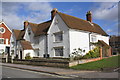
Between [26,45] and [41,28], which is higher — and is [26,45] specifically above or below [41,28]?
below

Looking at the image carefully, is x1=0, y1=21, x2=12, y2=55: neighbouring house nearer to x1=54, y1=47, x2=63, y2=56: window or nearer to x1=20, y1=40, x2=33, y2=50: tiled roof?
x1=20, y1=40, x2=33, y2=50: tiled roof

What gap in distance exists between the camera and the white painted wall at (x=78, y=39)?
21.0 m

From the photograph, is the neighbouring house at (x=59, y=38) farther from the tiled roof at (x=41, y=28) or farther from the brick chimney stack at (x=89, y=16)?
the brick chimney stack at (x=89, y=16)

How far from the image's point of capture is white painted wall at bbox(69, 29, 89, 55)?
21016mm

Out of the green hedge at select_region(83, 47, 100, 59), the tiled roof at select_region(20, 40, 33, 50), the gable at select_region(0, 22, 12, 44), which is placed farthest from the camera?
the gable at select_region(0, 22, 12, 44)

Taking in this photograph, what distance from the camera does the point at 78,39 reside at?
22.3 metres

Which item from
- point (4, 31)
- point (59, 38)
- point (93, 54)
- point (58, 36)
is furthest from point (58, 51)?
point (4, 31)

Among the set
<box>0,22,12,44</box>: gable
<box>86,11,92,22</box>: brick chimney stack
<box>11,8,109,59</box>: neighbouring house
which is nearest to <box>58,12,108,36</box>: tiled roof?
<box>11,8,109,59</box>: neighbouring house

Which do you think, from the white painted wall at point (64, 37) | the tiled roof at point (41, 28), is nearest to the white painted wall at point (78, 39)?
the white painted wall at point (64, 37)

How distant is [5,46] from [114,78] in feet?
125

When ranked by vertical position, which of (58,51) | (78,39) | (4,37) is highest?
(4,37)

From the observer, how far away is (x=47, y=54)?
24.1m

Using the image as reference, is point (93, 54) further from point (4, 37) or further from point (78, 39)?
point (4, 37)

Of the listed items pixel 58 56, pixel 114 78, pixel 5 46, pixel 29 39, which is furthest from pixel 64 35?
pixel 5 46
